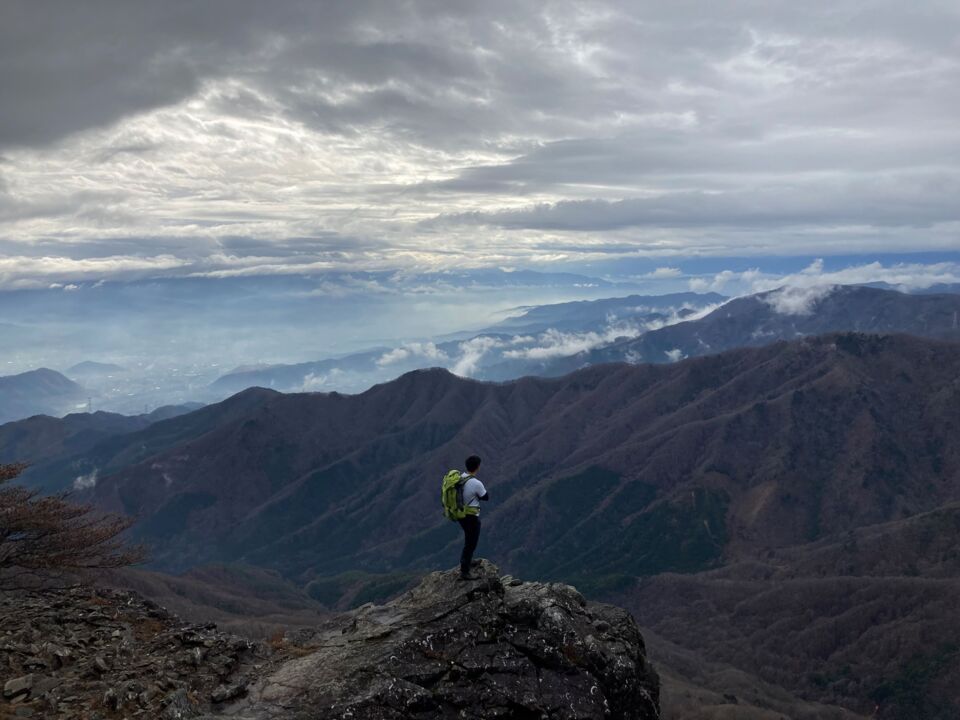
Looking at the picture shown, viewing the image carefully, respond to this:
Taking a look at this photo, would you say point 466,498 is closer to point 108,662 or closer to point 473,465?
point 473,465

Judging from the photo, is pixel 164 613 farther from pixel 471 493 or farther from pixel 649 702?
pixel 649 702

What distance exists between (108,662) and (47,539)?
616 inches

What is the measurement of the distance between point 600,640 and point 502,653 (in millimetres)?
4879

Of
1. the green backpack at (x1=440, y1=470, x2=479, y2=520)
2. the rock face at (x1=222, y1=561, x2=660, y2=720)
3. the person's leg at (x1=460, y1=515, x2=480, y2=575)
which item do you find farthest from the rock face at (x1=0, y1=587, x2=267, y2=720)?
the green backpack at (x1=440, y1=470, x2=479, y2=520)

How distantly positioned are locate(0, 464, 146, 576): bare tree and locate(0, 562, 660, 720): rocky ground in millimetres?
6639

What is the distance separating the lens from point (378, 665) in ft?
93.2

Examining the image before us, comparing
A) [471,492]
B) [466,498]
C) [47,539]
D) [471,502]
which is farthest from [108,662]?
[471,492]

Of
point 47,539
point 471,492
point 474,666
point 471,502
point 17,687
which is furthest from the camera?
point 47,539

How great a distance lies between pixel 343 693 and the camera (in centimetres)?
2744

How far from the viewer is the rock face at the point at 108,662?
91.0ft

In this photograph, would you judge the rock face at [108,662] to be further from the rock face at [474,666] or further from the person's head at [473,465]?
the person's head at [473,465]

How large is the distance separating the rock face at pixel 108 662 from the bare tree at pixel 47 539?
3.60 m

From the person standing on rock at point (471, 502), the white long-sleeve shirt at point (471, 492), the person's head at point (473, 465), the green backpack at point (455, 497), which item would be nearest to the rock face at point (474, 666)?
the person standing on rock at point (471, 502)

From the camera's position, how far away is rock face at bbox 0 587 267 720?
27.8 m
